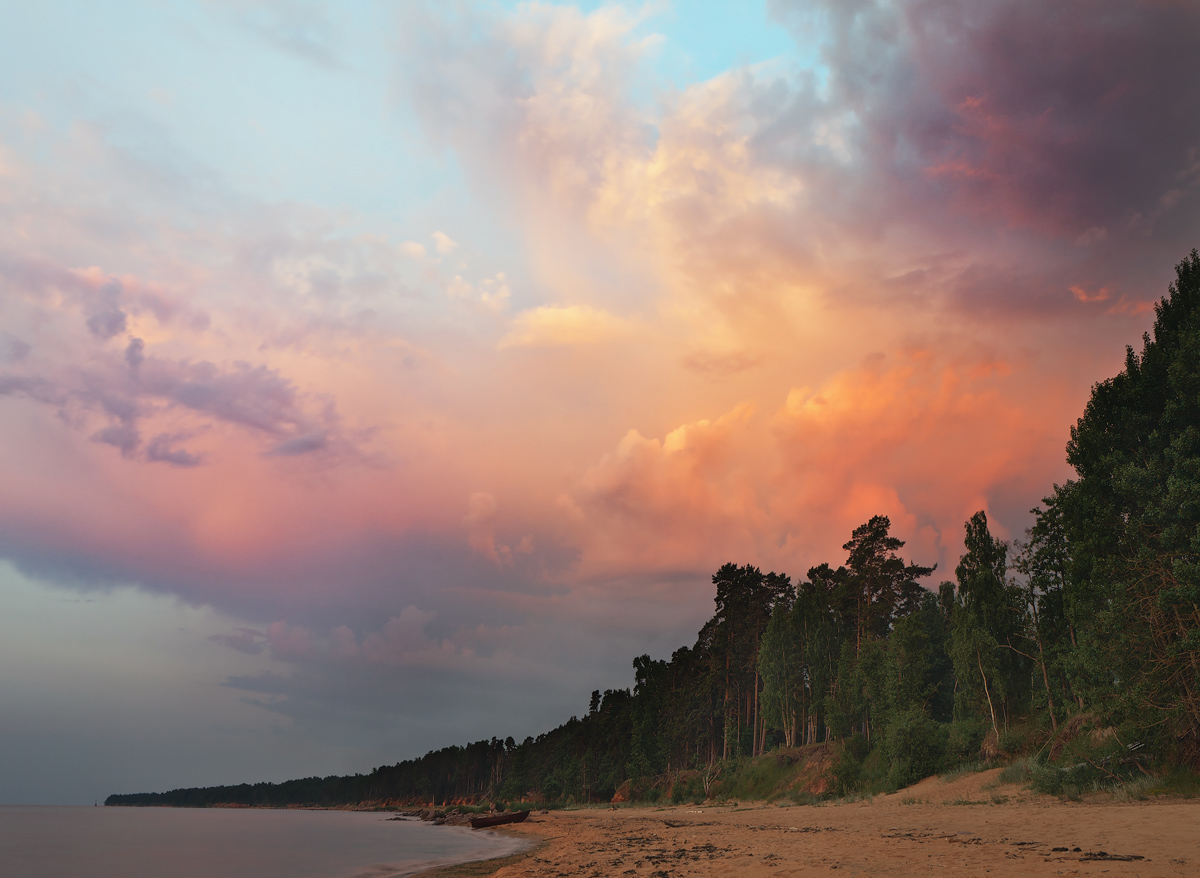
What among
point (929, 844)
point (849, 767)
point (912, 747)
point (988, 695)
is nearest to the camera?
point (929, 844)

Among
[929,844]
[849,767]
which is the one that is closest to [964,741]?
[849,767]

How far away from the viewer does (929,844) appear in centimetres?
2002

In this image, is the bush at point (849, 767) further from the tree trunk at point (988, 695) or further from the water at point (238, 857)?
the water at point (238, 857)

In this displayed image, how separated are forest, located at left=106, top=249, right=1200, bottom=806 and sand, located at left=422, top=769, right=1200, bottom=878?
5.74 metres

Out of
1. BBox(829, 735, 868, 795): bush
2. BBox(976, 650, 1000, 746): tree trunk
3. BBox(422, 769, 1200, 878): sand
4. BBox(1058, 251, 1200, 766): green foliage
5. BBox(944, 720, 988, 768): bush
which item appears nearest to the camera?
BBox(422, 769, 1200, 878): sand

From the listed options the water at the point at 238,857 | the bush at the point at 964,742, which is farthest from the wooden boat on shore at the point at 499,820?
the bush at the point at 964,742

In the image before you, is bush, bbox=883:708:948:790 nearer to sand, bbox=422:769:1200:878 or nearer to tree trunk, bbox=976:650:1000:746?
tree trunk, bbox=976:650:1000:746

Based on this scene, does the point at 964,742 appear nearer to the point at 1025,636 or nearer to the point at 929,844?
the point at 1025,636

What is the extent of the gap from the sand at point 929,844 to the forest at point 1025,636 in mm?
5744

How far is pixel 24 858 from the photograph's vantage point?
46156 millimetres

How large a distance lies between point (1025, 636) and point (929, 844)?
35.1 meters

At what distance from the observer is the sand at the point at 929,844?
15.7 metres

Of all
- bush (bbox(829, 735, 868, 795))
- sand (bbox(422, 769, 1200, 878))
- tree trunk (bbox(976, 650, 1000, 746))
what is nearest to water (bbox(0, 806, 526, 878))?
sand (bbox(422, 769, 1200, 878))

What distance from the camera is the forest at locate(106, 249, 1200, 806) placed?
2958 centimetres
